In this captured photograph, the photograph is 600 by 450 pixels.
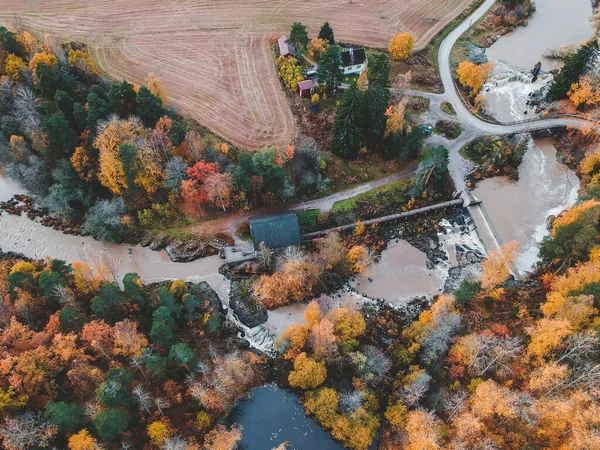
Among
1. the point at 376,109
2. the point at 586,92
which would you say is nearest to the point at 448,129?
the point at 376,109

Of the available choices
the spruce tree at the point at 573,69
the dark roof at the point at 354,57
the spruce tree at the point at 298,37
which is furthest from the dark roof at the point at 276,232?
the spruce tree at the point at 573,69

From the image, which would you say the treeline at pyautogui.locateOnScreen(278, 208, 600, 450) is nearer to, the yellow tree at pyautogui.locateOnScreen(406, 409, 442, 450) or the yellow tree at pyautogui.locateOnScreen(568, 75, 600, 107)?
the yellow tree at pyautogui.locateOnScreen(406, 409, 442, 450)

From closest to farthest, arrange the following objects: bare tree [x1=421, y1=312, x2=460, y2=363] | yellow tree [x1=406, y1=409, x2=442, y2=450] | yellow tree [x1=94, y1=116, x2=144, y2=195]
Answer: yellow tree [x1=406, y1=409, x2=442, y2=450] < bare tree [x1=421, y1=312, x2=460, y2=363] < yellow tree [x1=94, y1=116, x2=144, y2=195]

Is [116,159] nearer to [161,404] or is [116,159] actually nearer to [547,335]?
[161,404]

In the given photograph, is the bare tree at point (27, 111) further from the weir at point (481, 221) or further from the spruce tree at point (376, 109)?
the weir at point (481, 221)

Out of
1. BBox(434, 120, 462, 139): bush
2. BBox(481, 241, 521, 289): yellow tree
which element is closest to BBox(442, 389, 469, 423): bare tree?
BBox(481, 241, 521, 289): yellow tree
